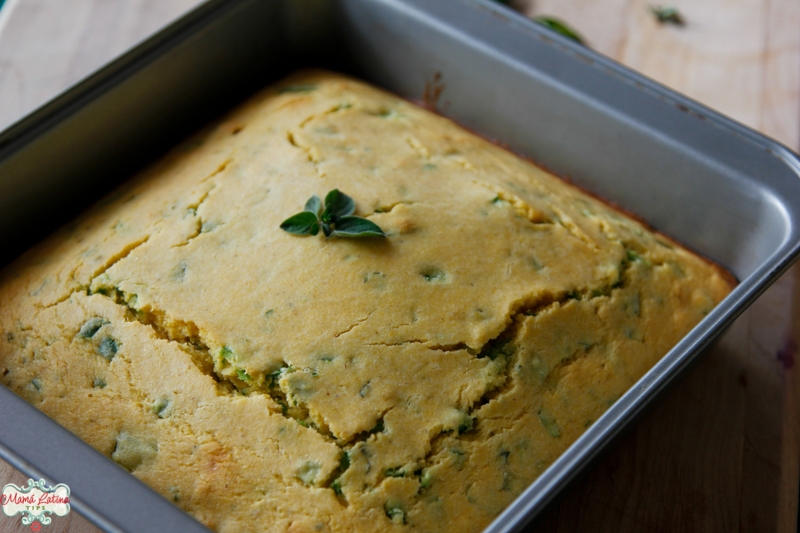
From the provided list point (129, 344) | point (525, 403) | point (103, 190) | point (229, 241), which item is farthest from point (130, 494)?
point (103, 190)

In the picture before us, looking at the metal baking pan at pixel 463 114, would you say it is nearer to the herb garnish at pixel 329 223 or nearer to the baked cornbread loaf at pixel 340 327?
the baked cornbread loaf at pixel 340 327

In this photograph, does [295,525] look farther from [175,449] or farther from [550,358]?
[550,358]

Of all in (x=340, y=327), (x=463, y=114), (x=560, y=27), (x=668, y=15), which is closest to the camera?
(x=340, y=327)

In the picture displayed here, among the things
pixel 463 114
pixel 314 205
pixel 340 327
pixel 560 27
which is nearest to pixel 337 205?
pixel 314 205

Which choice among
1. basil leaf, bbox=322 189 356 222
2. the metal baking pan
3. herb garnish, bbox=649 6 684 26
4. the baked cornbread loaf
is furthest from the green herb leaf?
basil leaf, bbox=322 189 356 222

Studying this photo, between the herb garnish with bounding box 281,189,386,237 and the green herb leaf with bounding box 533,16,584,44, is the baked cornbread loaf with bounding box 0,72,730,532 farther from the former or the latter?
the green herb leaf with bounding box 533,16,584,44

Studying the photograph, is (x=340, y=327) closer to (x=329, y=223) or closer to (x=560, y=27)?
(x=329, y=223)
